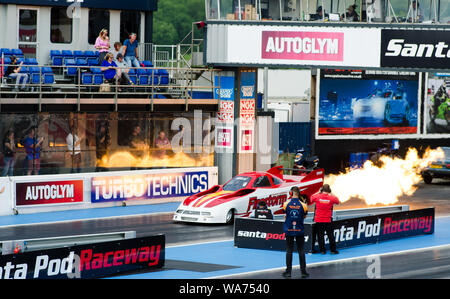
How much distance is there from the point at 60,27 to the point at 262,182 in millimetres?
13497

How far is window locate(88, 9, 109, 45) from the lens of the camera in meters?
36.6

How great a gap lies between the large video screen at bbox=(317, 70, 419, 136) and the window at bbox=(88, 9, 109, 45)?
37.0ft

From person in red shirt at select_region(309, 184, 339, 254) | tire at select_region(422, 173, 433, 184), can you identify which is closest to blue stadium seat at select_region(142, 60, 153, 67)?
tire at select_region(422, 173, 433, 184)

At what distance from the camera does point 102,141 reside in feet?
105

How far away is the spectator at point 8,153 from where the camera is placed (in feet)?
96.1

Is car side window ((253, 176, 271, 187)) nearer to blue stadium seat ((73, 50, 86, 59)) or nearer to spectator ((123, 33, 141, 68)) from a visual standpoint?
spectator ((123, 33, 141, 68))

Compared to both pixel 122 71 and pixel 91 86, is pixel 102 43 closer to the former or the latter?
pixel 122 71

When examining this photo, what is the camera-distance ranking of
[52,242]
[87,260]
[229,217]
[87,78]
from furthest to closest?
1. [87,78]
2. [229,217]
3. [52,242]
4. [87,260]

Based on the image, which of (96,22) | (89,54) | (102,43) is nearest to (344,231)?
(102,43)

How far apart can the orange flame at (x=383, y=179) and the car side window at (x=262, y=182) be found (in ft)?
18.6

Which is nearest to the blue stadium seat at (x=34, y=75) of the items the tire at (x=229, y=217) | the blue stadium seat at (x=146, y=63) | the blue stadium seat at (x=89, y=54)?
the blue stadium seat at (x=89, y=54)

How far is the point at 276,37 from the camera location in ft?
111
